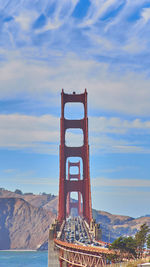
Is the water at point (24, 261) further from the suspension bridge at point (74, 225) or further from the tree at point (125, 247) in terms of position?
the tree at point (125, 247)

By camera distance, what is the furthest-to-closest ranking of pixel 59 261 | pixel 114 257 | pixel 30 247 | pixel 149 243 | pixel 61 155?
1. pixel 30 247
2. pixel 61 155
3. pixel 59 261
4. pixel 149 243
5. pixel 114 257

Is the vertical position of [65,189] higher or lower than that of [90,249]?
higher

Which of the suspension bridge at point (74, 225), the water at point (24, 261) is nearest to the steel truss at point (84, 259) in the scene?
the suspension bridge at point (74, 225)

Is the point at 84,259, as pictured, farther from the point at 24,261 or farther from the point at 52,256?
the point at 24,261

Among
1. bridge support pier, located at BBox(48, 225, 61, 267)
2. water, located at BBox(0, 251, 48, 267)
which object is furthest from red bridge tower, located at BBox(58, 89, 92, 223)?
water, located at BBox(0, 251, 48, 267)

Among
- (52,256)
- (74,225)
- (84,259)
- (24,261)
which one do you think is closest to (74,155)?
(74,225)

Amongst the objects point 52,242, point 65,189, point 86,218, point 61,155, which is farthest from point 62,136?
point 52,242

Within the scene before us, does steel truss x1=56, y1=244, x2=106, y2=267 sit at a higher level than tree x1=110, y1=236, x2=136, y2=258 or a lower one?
lower

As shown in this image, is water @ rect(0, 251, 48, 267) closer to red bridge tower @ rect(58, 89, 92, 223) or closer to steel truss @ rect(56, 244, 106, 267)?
red bridge tower @ rect(58, 89, 92, 223)

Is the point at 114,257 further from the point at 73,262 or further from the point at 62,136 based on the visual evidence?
the point at 62,136
